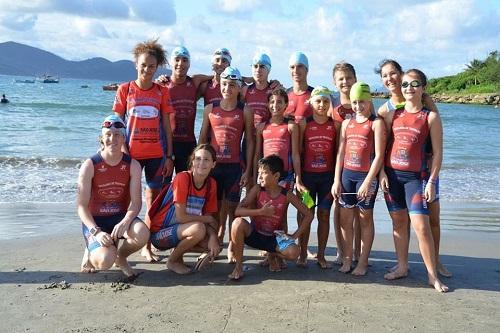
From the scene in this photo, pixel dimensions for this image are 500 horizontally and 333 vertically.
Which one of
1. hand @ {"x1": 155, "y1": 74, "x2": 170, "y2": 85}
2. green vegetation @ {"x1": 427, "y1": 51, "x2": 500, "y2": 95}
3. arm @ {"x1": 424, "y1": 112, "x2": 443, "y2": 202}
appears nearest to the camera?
arm @ {"x1": 424, "y1": 112, "x2": 443, "y2": 202}

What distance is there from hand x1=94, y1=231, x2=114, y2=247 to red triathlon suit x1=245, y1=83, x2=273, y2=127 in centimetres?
226

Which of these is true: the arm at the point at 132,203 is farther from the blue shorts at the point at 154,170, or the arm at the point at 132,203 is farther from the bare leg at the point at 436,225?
the bare leg at the point at 436,225

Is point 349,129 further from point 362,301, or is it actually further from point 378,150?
point 362,301

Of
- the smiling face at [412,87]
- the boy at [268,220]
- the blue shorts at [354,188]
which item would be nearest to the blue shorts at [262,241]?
the boy at [268,220]

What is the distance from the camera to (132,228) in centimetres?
513

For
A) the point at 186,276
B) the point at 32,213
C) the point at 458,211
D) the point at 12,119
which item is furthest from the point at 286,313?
the point at 12,119

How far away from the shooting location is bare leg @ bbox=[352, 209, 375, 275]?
5453 millimetres

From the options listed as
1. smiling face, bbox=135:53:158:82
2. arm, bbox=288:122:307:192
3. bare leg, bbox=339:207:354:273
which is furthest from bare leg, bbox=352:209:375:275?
smiling face, bbox=135:53:158:82

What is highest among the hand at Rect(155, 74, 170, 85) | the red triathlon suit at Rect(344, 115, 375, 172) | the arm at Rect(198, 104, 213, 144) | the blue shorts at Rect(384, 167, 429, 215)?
the hand at Rect(155, 74, 170, 85)

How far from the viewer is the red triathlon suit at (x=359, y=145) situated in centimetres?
536

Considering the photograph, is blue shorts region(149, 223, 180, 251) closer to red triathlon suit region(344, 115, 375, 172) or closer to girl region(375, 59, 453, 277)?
red triathlon suit region(344, 115, 375, 172)

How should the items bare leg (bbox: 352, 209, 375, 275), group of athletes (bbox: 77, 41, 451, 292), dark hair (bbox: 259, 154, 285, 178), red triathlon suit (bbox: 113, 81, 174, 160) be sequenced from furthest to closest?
red triathlon suit (bbox: 113, 81, 174, 160) < bare leg (bbox: 352, 209, 375, 275) < dark hair (bbox: 259, 154, 285, 178) < group of athletes (bbox: 77, 41, 451, 292)

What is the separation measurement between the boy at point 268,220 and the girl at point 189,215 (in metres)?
0.30

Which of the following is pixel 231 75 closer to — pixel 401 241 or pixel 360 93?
pixel 360 93
